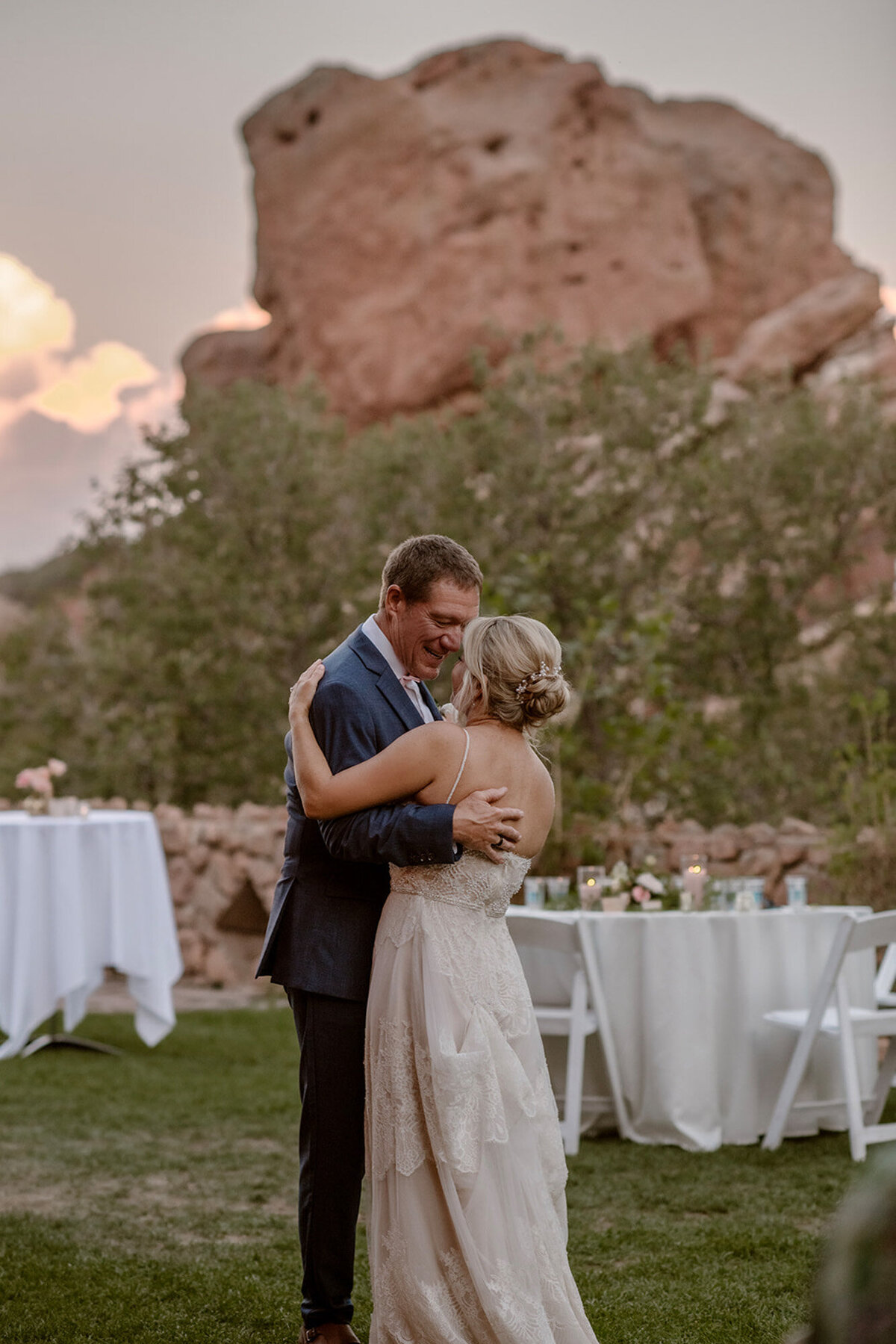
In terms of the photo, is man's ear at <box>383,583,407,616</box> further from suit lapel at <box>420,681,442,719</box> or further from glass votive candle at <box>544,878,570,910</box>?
glass votive candle at <box>544,878,570,910</box>

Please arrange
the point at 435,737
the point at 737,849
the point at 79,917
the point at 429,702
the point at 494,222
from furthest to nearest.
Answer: the point at 494,222, the point at 737,849, the point at 79,917, the point at 429,702, the point at 435,737

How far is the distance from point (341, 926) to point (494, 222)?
2344 centimetres

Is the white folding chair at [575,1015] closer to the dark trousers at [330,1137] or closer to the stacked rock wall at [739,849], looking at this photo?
the dark trousers at [330,1137]

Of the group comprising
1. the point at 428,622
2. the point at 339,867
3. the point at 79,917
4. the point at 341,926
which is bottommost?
the point at 79,917

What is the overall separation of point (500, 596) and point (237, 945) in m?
3.16

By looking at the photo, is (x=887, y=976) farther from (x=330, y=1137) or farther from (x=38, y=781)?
(x=38, y=781)

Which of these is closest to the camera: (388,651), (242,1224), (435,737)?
(435,737)

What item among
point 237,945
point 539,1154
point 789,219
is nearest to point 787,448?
point 237,945

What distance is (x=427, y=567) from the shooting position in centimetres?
279

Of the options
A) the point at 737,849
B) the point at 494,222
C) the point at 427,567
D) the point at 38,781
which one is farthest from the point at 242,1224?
the point at 494,222

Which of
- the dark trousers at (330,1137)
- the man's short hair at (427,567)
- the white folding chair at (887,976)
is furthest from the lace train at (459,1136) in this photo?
the white folding chair at (887,976)

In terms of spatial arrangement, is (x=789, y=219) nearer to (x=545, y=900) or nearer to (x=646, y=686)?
(x=646, y=686)

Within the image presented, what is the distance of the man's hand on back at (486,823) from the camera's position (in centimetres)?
261

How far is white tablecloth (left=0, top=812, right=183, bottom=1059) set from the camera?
6.27 meters
